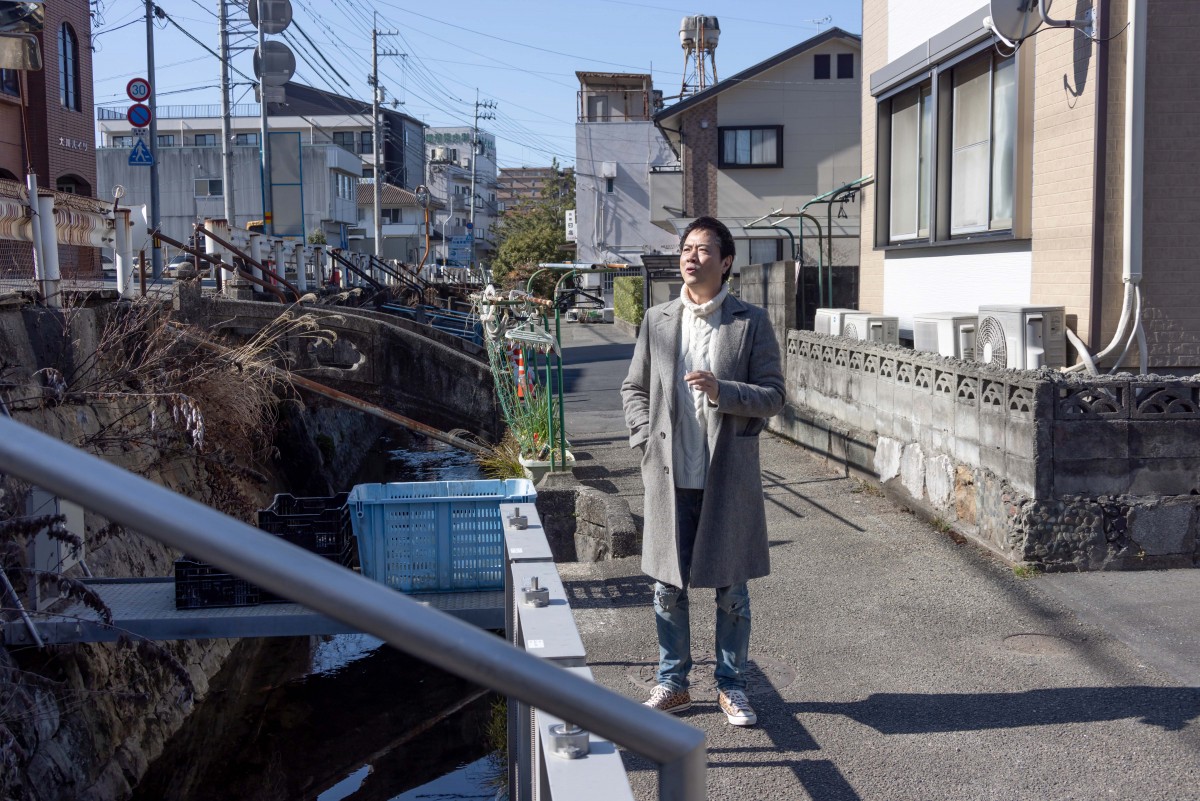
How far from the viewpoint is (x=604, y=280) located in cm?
4494

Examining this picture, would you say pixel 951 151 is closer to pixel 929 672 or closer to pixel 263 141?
pixel 929 672

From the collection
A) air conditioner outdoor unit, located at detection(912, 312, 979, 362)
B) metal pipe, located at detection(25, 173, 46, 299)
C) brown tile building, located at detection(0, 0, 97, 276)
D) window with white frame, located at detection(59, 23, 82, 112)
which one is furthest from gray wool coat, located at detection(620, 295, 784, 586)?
window with white frame, located at detection(59, 23, 82, 112)

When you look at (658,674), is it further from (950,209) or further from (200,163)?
(200,163)

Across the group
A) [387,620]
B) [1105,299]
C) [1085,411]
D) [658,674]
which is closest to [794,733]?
[658,674]

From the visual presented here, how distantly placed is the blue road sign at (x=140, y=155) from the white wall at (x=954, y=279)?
1190 centimetres

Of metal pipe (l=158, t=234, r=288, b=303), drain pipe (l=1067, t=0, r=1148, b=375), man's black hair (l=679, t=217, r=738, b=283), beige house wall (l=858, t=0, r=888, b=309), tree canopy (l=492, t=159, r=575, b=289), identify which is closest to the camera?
man's black hair (l=679, t=217, r=738, b=283)

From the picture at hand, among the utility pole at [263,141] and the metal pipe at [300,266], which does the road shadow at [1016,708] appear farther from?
the utility pole at [263,141]

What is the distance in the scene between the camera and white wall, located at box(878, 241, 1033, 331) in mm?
7633

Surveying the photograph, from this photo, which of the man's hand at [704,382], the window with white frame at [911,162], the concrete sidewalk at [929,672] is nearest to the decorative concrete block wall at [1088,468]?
the concrete sidewalk at [929,672]

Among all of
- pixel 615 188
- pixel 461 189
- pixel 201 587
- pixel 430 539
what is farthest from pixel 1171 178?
pixel 461 189

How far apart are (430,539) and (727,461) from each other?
188 centimetres

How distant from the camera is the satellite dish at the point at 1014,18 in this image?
272 inches

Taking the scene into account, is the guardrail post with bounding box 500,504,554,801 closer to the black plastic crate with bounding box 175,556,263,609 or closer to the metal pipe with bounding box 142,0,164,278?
the black plastic crate with bounding box 175,556,263,609

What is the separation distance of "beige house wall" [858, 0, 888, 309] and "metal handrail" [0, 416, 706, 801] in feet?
31.7
